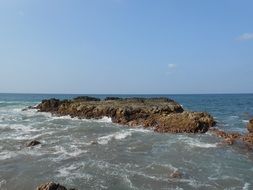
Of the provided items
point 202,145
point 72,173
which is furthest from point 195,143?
point 72,173

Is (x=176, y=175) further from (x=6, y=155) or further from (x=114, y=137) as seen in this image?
(x=114, y=137)

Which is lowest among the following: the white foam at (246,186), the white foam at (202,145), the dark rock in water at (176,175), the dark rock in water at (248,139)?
the white foam at (246,186)

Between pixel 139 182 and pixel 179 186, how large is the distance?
6.49 ft

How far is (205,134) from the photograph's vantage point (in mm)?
31688

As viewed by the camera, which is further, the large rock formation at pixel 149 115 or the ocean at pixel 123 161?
the large rock formation at pixel 149 115

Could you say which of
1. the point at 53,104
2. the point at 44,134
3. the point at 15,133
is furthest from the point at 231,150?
the point at 53,104

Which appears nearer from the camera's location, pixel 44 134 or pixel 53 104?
pixel 44 134

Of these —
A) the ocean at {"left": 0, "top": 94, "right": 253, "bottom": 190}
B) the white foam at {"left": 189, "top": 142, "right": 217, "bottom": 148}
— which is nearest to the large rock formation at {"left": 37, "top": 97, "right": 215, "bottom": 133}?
the ocean at {"left": 0, "top": 94, "right": 253, "bottom": 190}

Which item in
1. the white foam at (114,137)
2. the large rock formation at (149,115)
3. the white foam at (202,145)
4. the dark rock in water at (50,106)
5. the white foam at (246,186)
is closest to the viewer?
the white foam at (246,186)

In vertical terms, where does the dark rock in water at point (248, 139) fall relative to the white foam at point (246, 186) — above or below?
above

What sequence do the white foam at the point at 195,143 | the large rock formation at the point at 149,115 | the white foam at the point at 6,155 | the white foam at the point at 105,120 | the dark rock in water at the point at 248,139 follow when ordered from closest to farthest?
the white foam at the point at 6,155, the white foam at the point at 195,143, the dark rock in water at the point at 248,139, the large rock formation at the point at 149,115, the white foam at the point at 105,120

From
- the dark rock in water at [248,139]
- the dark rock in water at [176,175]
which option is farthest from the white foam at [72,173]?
the dark rock in water at [248,139]

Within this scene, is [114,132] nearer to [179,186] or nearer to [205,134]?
[205,134]

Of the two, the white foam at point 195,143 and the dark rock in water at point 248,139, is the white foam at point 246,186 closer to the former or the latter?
the white foam at point 195,143
